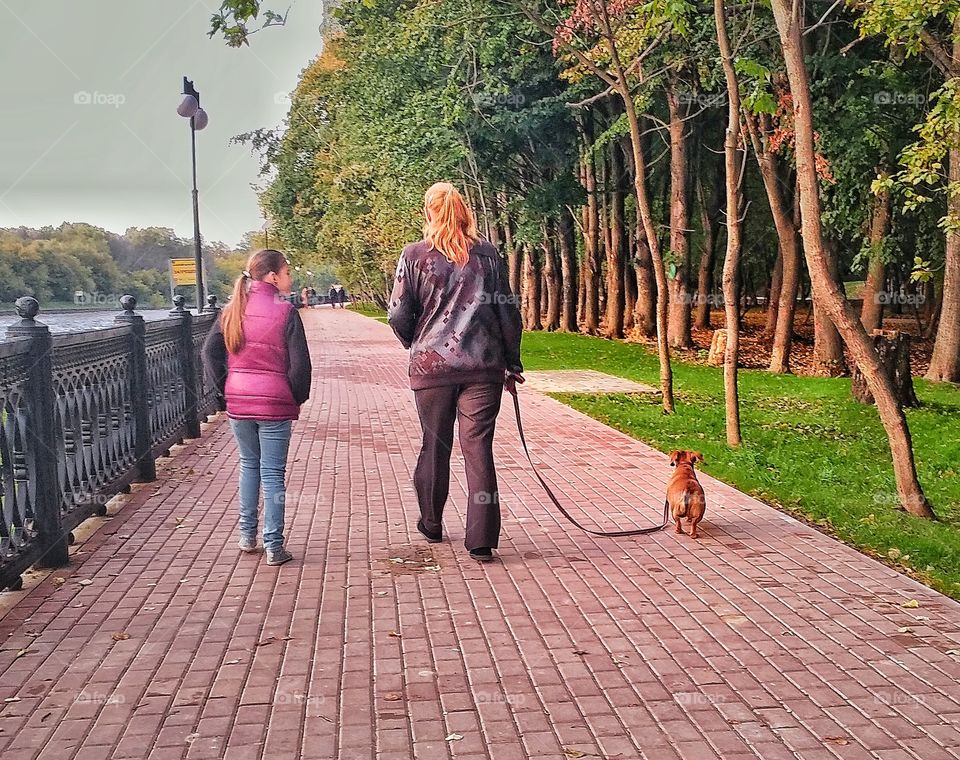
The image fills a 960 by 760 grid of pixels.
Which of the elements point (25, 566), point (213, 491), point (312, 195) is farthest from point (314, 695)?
point (312, 195)

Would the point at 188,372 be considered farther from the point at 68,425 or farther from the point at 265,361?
the point at 265,361

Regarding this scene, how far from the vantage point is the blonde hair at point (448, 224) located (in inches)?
235

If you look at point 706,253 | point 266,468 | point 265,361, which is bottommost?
point 266,468

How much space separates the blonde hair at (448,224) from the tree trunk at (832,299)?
9.74ft

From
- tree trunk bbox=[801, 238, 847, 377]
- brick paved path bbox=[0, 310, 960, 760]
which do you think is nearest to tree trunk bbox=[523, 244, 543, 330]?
tree trunk bbox=[801, 238, 847, 377]

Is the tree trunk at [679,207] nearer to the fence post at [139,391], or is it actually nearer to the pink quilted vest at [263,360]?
the fence post at [139,391]

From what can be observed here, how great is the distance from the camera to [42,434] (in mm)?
5953

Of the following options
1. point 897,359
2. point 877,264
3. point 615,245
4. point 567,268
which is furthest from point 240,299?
point 567,268

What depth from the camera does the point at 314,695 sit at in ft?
13.5

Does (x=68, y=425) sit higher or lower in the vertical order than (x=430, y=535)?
higher

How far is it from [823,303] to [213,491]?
15.9ft

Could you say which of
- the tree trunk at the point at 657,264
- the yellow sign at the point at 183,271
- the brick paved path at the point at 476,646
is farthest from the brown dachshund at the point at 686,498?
the yellow sign at the point at 183,271

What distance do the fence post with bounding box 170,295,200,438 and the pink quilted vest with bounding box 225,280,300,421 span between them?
566cm

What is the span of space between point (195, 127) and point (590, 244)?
1498 cm
